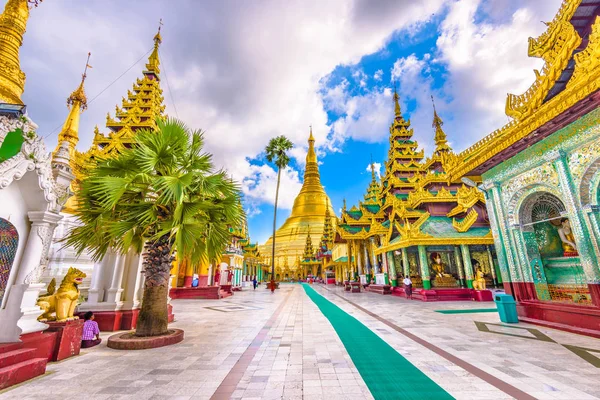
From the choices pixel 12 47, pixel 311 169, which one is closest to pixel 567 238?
pixel 12 47

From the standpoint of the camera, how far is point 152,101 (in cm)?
1303

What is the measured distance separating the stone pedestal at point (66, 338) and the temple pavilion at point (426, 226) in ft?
39.2

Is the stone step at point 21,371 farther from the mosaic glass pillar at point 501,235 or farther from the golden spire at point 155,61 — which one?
the golden spire at point 155,61

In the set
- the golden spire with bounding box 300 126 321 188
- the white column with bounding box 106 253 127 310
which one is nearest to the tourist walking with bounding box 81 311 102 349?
the white column with bounding box 106 253 127 310

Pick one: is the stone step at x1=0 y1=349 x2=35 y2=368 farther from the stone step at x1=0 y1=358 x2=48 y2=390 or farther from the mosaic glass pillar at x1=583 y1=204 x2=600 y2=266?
the mosaic glass pillar at x1=583 y1=204 x2=600 y2=266

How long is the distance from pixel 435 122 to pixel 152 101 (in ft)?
75.1

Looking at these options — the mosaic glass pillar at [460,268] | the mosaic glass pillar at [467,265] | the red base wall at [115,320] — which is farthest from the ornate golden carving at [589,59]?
the red base wall at [115,320]

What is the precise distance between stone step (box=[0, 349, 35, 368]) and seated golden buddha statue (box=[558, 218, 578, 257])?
1255 centimetres

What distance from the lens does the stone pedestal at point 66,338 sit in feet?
15.3

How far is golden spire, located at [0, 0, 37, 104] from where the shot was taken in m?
12.9

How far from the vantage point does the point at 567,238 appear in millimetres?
7477

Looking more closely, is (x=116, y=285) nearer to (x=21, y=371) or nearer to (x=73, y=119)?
(x=21, y=371)

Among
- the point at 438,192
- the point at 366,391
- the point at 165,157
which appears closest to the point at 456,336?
the point at 366,391

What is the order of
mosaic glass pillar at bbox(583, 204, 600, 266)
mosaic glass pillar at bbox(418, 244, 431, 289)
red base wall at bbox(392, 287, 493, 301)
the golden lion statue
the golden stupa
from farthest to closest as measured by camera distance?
1. the golden stupa
2. mosaic glass pillar at bbox(418, 244, 431, 289)
3. red base wall at bbox(392, 287, 493, 301)
4. mosaic glass pillar at bbox(583, 204, 600, 266)
5. the golden lion statue
